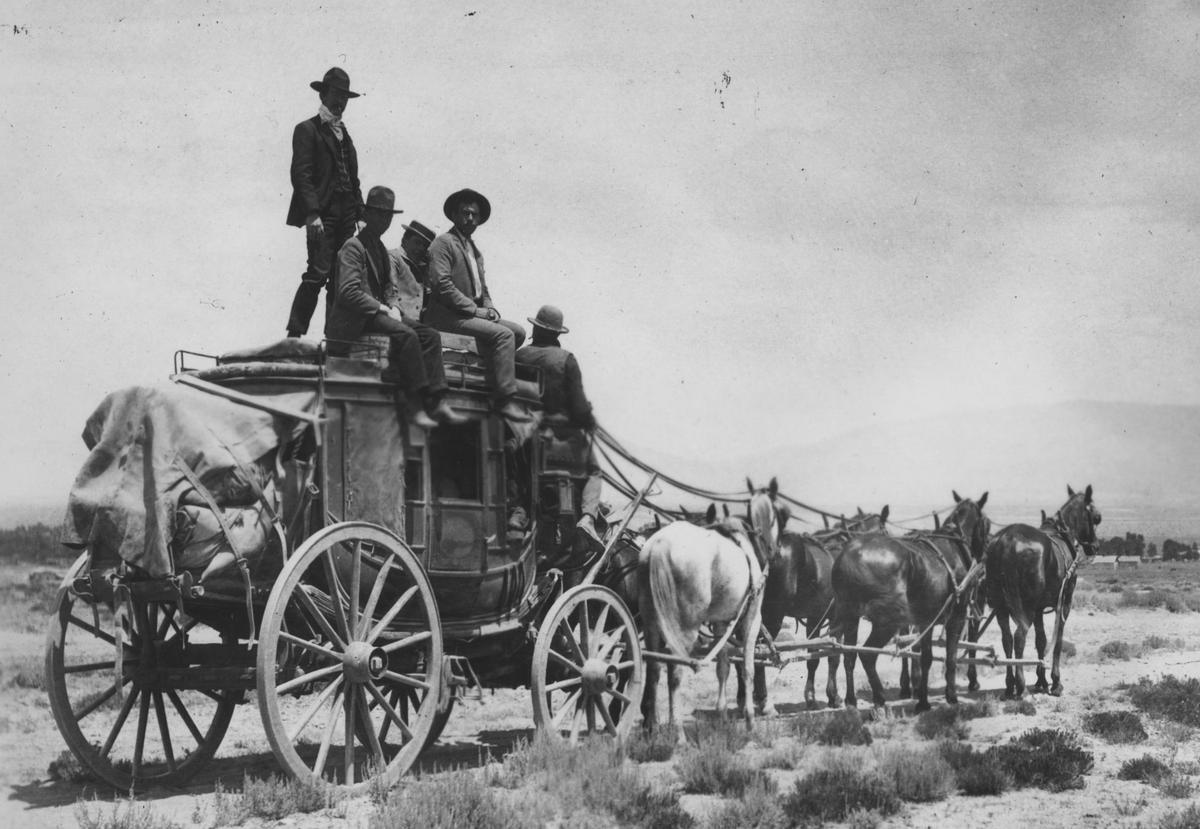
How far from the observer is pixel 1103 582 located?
3891 centimetres

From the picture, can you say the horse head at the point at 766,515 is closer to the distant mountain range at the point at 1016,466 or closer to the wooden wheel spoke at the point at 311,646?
the wooden wheel spoke at the point at 311,646

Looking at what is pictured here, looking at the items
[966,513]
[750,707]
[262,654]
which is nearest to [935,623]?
[966,513]

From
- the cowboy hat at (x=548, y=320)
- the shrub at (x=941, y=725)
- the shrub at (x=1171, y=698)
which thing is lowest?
the shrub at (x=941, y=725)

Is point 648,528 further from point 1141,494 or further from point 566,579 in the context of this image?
point 1141,494

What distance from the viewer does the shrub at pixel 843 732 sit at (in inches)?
446

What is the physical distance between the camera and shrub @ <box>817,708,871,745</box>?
11328 mm

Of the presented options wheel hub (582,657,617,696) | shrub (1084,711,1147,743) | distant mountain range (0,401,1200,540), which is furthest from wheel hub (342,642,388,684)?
distant mountain range (0,401,1200,540)

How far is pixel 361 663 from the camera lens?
319 inches

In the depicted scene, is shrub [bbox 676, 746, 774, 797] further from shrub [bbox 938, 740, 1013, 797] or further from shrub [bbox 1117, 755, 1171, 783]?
shrub [bbox 1117, 755, 1171, 783]

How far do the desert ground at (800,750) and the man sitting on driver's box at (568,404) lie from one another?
233cm

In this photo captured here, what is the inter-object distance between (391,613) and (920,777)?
13.4 ft

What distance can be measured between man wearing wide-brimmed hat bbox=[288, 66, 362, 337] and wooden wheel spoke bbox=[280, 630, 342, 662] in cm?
314

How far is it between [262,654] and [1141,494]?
120789 mm

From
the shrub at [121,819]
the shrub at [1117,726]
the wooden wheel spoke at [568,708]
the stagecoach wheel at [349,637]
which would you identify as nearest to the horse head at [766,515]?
the wooden wheel spoke at [568,708]
